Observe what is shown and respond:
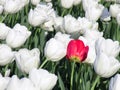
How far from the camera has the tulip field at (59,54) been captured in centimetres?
170

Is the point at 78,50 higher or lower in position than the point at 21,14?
higher

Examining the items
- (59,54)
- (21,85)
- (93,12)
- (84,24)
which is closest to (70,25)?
(84,24)

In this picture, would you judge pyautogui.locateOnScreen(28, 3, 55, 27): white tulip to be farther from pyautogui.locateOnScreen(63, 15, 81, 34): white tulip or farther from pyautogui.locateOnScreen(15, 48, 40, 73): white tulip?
pyautogui.locateOnScreen(15, 48, 40, 73): white tulip

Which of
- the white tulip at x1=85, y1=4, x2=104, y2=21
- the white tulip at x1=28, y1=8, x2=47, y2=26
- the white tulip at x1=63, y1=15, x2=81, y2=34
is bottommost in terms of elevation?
the white tulip at x1=85, y1=4, x2=104, y2=21

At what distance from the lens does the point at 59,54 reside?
2.05m

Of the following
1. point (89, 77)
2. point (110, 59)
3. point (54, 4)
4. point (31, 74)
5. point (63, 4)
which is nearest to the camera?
point (31, 74)

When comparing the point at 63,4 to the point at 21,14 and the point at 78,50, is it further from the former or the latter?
the point at 78,50

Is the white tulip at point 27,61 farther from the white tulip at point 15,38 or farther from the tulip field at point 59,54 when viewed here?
the white tulip at point 15,38

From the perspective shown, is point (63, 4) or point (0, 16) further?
point (63, 4)

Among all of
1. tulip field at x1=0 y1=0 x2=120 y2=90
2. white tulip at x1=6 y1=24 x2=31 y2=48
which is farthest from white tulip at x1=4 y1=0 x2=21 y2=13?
white tulip at x1=6 y1=24 x2=31 y2=48

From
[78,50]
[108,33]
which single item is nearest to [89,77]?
[78,50]

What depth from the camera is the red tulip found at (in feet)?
6.43

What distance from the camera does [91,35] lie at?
8.27ft

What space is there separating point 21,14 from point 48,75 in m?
2.01
